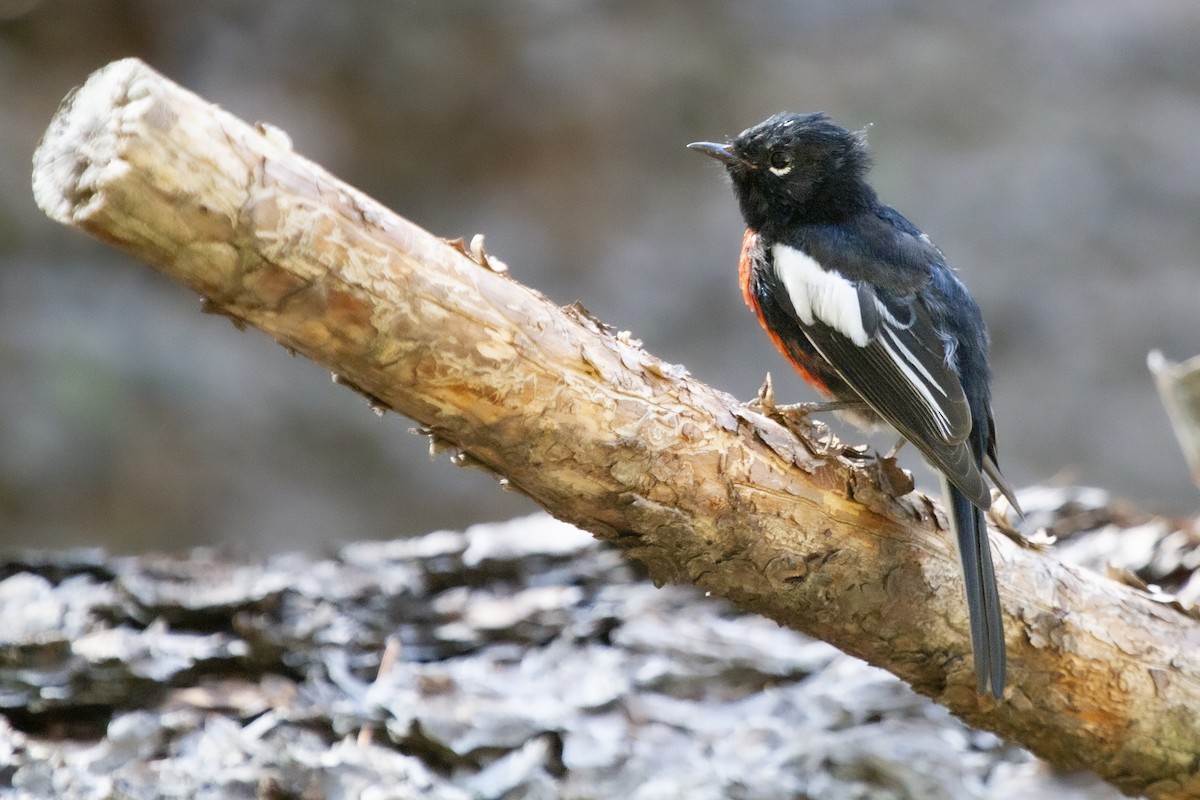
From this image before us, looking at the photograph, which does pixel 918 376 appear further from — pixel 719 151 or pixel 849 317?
pixel 719 151

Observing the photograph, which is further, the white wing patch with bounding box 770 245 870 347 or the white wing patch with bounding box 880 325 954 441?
the white wing patch with bounding box 770 245 870 347

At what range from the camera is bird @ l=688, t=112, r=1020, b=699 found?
2426 millimetres

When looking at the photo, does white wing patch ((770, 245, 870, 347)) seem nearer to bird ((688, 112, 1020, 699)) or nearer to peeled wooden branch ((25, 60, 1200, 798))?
bird ((688, 112, 1020, 699))

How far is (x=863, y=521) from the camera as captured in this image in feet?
7.57

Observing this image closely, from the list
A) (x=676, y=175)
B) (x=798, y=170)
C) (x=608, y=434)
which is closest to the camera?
(x=608, y=434)

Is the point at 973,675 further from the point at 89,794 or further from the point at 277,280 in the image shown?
the point at 89,794

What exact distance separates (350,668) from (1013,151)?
6.22 m

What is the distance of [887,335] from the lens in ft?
9.18

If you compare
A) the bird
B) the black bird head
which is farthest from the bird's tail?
the black bird head

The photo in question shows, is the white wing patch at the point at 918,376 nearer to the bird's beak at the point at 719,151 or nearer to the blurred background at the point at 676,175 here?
the bird's beak at the point at 719,151

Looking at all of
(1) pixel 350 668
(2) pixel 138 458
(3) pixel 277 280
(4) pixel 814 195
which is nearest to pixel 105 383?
(2) pixel 138 458

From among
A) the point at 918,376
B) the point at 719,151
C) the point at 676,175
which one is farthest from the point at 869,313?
the point at 676,175

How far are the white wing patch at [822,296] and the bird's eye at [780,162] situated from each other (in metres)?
0.35

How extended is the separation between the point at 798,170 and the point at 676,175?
171 inches
